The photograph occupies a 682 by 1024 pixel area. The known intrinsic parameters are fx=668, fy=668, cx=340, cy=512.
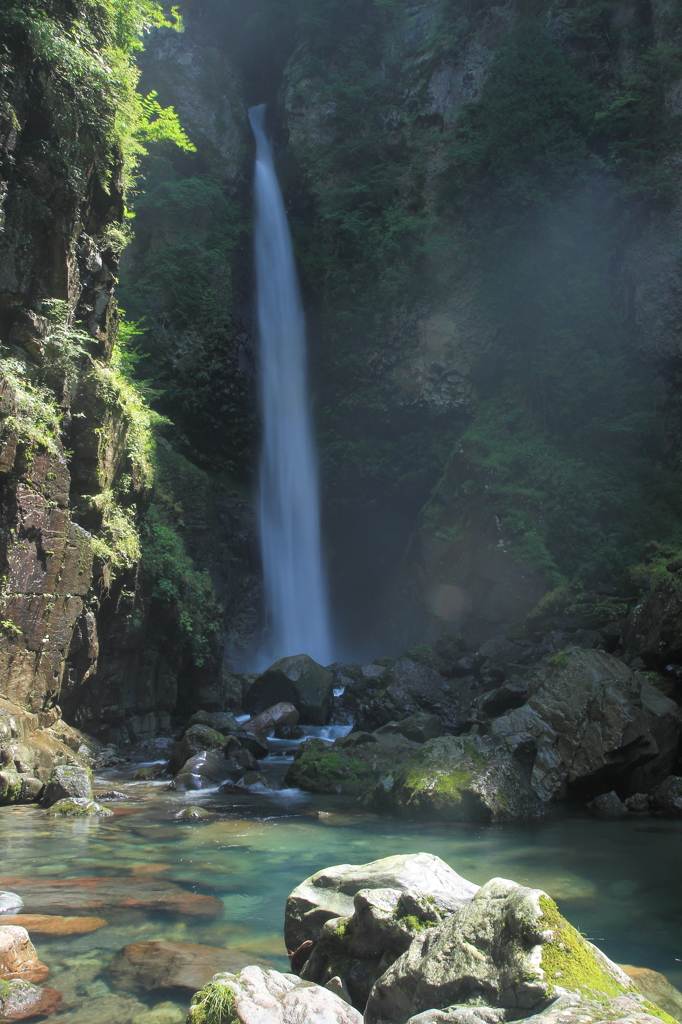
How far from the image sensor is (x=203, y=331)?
25.0m

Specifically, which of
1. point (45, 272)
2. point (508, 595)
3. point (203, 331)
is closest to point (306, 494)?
point (203, 331)

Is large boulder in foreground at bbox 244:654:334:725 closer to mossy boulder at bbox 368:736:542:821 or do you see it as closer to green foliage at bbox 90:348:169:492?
green foliage at bbox 90:348:169:492

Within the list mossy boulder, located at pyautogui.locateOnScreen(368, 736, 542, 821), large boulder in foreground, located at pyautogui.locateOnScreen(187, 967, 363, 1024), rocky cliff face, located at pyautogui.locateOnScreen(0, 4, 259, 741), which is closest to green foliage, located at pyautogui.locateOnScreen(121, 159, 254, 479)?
rocky cliff face, located at pyautogui.locateOnScreen(0, 4, 259, 741)

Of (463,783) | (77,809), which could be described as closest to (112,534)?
(77,809)

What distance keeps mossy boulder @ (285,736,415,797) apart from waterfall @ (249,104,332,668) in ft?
39.4

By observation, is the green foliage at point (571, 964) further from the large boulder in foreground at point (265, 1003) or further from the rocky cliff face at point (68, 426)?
the rocky cliff face at point (68, 426)

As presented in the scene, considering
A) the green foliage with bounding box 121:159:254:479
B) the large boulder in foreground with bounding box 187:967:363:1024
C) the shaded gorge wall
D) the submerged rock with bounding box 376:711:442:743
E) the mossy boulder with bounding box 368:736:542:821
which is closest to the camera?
the large boulder in foreground with bounding box 187:967:363:1024

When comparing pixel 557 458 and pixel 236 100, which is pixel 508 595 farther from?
pixel 236 100

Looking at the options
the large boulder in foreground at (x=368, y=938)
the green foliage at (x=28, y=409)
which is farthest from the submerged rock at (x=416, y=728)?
the large boulder in foreground at (x=368, y=938)

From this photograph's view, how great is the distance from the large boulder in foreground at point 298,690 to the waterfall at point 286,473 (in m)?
6.08

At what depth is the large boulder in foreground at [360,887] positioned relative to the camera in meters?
3.61

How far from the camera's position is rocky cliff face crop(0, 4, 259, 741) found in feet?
29.8

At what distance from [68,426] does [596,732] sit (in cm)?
894

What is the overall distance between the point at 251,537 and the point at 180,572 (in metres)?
8.99
